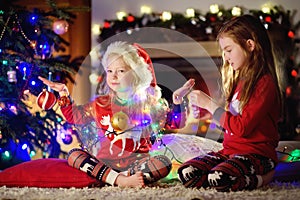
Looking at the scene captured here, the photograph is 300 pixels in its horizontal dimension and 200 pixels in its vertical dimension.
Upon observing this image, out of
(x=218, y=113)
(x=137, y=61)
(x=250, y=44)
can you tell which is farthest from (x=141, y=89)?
(x=250, y=44)

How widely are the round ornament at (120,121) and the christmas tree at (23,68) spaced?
52cm

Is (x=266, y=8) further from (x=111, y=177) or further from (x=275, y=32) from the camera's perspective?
(x=111, y=177)

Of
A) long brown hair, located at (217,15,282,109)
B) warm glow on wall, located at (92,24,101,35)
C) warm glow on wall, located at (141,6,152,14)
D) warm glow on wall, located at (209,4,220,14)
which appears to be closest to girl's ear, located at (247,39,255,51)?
long brown hair, located at (217,15,282,109)

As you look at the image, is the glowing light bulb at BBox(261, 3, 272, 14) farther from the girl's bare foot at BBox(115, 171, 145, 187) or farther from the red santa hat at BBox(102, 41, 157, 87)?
the girl's bare foot at BBox(115, 171, 145, 187)

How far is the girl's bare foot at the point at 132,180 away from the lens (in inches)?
69.9

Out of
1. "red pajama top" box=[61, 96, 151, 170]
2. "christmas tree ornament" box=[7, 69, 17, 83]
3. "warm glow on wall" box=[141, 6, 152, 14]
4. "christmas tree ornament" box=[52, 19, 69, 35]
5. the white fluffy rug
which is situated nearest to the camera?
the white fluffy rug

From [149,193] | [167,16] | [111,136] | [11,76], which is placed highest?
[167,16]

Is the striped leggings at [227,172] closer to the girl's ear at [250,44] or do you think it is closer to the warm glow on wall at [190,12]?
the girl's ear at [250,44]

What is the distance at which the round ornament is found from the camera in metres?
1.87

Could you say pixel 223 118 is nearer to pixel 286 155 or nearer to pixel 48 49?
pixel 286 155

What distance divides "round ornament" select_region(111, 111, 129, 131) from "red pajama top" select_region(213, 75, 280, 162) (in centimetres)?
34

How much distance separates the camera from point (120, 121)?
1864 mm

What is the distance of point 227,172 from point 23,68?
110 centimetres

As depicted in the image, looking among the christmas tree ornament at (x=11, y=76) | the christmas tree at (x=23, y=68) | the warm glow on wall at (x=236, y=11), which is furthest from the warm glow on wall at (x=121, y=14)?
the christmas tree ornament at (x=11, y=76)
